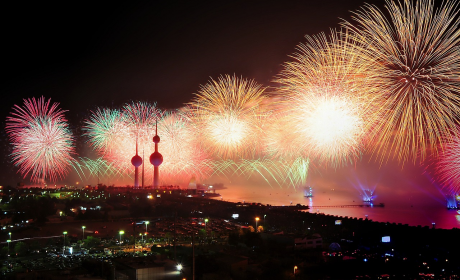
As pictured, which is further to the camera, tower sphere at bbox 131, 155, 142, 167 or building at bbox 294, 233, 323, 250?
tower sphere at bbox 131, 155, 142, 167

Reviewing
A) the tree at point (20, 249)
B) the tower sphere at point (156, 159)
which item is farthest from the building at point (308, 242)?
the tower sphere at point (156, 159)

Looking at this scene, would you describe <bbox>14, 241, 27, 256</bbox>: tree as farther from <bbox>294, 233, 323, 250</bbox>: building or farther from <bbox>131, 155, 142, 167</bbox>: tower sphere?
<bbox>131, 155, 142, 167</bbox>: tower sphere

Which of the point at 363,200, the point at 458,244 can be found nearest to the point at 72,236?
the point at 458,244

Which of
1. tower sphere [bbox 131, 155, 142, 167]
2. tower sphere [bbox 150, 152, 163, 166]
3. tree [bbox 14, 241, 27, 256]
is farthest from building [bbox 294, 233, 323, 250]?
tower sphere [bbox 131, 155, 142, 167]

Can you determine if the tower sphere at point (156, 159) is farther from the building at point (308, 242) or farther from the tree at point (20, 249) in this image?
the building at point (308, 242)

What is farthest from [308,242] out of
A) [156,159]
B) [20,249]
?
[156,159]

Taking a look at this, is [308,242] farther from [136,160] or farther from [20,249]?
[136,160]

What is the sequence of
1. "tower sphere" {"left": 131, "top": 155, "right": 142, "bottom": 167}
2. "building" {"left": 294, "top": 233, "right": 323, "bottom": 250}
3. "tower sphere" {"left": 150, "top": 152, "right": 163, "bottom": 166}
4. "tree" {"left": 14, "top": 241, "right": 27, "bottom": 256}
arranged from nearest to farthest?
"building" {"left": 294, "top": 233, "right": 323, "bottom": 250} < "tree" {"left": 14, "top": 241, "right": 27, "bottom": 256} < "tower sphere" {"left": 150, "top": 152, "right": 163, "bottom": 166} < "tower sphere" {"left": 131, "top": 155, "right": 142, "bottom": 167}

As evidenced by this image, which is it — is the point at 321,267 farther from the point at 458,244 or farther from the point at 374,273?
the point at 458,244

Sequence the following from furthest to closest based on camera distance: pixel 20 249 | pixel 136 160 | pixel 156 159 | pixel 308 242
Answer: pixel 136 160 → pixel 156 159 → pixel 20 249 → pixel 308 242
